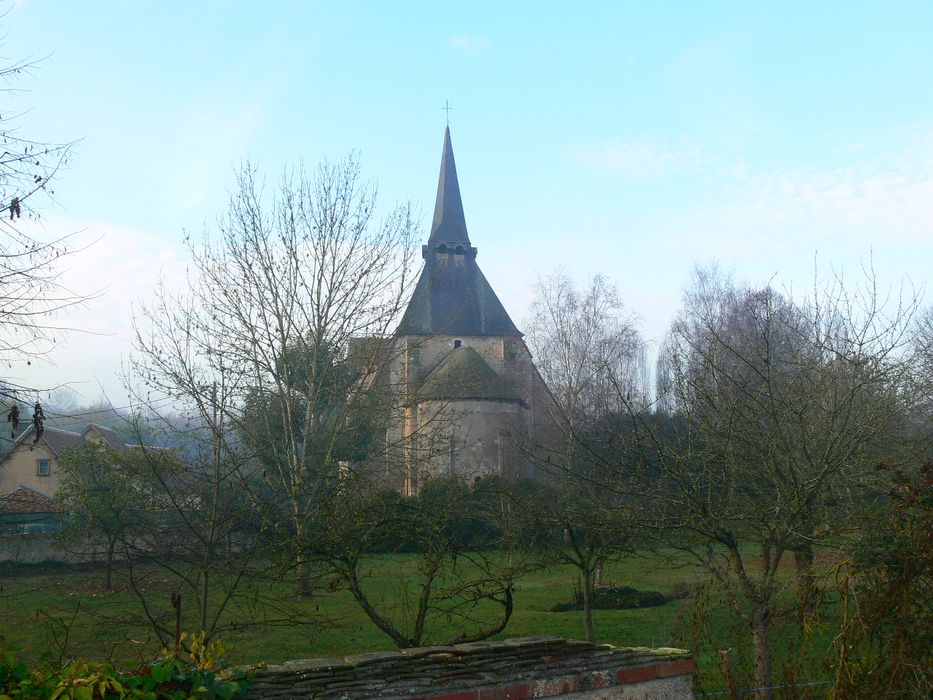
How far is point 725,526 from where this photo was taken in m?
7.98

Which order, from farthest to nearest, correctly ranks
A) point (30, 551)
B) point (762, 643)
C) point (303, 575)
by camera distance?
point (30, 551) < point (303, 575) < point (762, 643)

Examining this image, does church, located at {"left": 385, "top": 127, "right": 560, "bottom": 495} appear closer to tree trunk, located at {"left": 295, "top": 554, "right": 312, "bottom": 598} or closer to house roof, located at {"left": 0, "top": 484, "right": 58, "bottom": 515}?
house roof, located at {"left": 0, "top": 484, "right": 58, "bottom": 515}

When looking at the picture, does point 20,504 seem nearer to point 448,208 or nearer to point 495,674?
point 495,674

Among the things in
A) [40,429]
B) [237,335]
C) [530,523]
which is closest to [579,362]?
[237,335]

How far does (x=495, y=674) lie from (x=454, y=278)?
45.7 meters

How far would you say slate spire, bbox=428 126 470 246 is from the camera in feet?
164

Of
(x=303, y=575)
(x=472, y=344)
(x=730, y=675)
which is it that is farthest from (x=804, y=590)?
(x=472, y=344)

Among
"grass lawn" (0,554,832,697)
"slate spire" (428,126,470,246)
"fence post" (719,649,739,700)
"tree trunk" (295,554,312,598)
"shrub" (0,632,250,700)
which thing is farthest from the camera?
"slate spire" (428,126,470,246)

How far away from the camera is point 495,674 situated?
4609 mm

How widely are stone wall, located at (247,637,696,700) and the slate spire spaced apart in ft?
149

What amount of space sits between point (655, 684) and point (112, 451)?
1713 cm

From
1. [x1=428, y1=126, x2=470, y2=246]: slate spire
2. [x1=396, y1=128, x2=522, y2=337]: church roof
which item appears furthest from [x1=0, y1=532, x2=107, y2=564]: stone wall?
[x1=428, y1=126, x2=470, y2=246]: slate spire

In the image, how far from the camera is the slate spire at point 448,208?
50.0m

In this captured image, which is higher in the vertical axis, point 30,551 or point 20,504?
point 20,504
